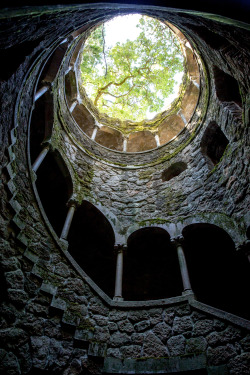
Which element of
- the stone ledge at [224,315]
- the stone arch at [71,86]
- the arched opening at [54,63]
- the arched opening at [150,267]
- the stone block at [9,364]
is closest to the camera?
the stone block at [9,364]

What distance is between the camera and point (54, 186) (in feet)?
26.2

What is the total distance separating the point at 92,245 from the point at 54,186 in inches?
92.2

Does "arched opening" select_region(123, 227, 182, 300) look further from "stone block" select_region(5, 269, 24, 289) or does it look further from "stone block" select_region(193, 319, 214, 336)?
"stone block" select_region(5, 269, 24, 289)

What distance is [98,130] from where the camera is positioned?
12547mm

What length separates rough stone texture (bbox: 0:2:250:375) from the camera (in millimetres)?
3293

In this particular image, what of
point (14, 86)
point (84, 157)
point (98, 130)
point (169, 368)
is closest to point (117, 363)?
point (169, 368)

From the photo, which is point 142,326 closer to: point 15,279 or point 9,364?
point 9,364

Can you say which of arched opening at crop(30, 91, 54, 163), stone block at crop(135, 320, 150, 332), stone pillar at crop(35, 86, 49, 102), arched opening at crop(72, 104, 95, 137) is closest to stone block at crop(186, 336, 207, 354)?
stone block at crop(135, 320, 150, 332)

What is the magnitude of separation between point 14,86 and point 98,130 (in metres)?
8.29

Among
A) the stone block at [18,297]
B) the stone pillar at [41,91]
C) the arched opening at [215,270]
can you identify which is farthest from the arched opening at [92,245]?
the stone block at [18,297]

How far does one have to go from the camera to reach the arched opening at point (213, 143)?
8.14m

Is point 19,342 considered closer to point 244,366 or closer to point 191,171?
point 244,366

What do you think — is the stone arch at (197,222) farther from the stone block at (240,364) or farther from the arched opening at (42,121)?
the arched opening at (42,121)

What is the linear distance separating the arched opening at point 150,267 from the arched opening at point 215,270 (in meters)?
0.58
